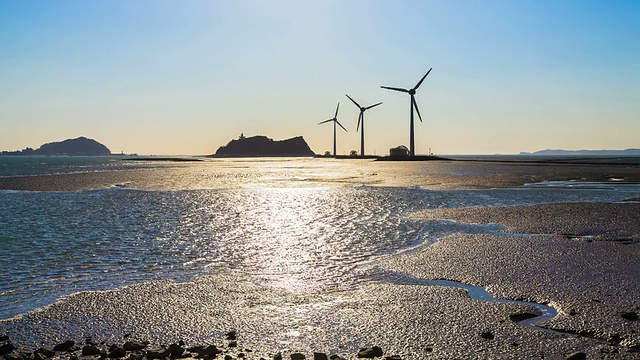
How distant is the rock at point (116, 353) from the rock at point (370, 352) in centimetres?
405

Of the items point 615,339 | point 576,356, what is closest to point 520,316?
point 615,339

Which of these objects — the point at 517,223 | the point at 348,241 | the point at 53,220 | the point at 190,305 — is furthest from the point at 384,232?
the point at 53,220

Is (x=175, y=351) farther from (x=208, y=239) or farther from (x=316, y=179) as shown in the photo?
(x=316, y=179)

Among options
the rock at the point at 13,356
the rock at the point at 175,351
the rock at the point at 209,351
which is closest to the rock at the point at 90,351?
the rock at the point at 13,356

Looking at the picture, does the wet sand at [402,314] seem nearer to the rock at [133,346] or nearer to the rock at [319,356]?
the rock at [319,356]

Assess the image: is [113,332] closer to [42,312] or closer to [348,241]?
[42,312]

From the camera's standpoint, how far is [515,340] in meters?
9.23

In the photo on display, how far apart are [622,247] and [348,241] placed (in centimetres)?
1031

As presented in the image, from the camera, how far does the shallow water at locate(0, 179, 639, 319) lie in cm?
1466

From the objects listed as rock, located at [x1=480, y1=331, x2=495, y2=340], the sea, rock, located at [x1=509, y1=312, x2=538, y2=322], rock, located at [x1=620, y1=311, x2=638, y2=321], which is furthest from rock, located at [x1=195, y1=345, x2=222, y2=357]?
rock, located at [x1=620, y1=311, x2=638, y2=321]

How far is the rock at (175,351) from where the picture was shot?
8.56m

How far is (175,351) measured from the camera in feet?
28.3

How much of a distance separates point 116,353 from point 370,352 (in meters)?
4.32

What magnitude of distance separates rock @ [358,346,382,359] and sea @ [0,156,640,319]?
4.67m
